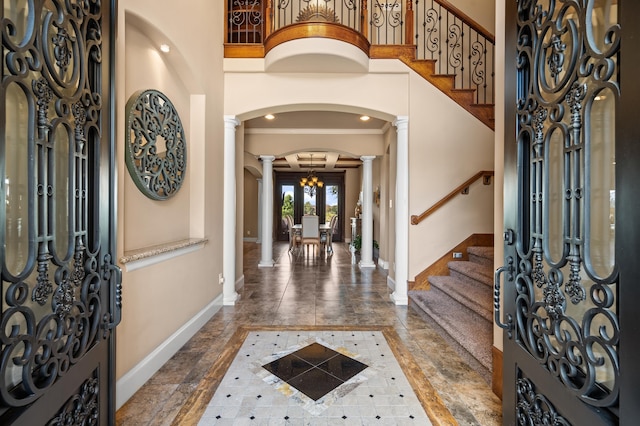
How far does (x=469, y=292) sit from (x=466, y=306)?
Answer: 8.0 inches

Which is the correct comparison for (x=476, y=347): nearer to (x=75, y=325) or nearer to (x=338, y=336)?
(x=338, y=336)

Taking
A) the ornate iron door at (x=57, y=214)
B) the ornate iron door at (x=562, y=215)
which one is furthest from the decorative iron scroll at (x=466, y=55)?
the ornate iron door at (x=57, y=214)

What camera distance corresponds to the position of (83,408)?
1197mm

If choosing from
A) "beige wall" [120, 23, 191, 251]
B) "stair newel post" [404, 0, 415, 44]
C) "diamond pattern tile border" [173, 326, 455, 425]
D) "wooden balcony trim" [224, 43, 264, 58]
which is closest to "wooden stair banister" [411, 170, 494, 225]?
"diamond pattern tile border" [173, 326, 455, 425]

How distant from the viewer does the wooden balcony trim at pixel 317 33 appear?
3184mm

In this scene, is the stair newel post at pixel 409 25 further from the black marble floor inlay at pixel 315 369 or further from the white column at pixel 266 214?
the black marble floor inlay at pixel 315 369

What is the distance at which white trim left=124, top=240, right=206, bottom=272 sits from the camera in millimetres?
1902

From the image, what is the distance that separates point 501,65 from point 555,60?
2.71ft

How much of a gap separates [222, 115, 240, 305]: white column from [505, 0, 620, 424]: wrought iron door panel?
3113 mm

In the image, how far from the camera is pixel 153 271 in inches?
85.4

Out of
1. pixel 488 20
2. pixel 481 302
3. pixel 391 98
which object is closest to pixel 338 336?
pixel 481 302

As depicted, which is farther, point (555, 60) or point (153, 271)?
point (153, 271)

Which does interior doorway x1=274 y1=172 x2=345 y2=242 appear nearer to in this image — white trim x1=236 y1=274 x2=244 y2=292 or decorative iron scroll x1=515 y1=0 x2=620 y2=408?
white trim x1=236 y1=274 x2=244 y2=292

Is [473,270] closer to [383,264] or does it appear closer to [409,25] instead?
[383,264]
